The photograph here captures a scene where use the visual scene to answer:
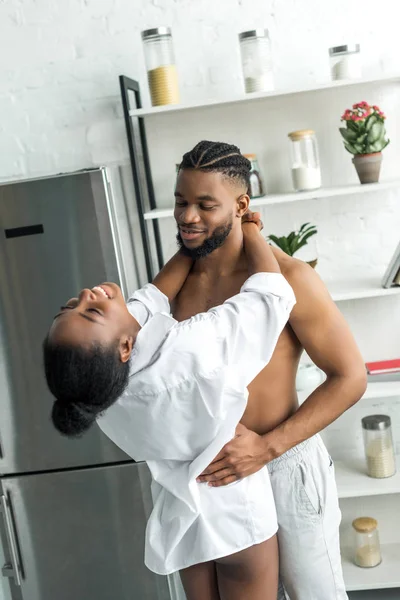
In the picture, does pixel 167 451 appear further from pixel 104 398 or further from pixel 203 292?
pixel 203 292

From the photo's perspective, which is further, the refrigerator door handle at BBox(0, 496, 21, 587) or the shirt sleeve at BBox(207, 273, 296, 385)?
the refrigerator door handle at BBox(0, 496, 21, 587)

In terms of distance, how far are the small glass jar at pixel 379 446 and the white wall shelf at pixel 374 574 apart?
380 mm

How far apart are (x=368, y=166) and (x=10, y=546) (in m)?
1.86

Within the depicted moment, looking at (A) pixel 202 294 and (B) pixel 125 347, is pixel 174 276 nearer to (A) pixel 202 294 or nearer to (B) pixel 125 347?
(A) pixel 202 294

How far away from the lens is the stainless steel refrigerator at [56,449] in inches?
95.9

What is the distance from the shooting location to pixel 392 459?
109 inches

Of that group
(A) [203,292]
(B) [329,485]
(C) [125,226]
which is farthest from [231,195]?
(C) [125,226]

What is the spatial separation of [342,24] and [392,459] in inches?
64.4

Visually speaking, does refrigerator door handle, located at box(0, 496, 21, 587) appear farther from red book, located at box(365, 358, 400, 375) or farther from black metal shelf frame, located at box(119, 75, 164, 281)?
red book, located at box(365, 358, 400, 375)

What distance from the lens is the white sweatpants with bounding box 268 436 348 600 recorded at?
156cm

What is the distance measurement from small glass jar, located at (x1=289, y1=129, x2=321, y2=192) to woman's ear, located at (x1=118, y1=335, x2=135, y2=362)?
1492 millimetres

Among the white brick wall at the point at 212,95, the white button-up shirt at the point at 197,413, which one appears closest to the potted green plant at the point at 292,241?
the white brick wall at the point at 212,95

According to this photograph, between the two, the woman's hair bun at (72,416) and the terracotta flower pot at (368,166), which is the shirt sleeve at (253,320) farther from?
the terracotta flower pot at (368,166)

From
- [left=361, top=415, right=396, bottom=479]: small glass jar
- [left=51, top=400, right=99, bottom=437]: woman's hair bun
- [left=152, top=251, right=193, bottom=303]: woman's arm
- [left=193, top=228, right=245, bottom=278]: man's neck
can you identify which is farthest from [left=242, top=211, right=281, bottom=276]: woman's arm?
[left=361, top=415, right=396, bottom=479]: small glass jar
